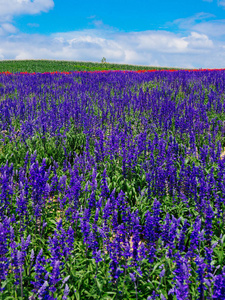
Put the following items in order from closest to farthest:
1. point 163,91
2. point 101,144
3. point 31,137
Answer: point 101,144
point 31,137
point 163,91

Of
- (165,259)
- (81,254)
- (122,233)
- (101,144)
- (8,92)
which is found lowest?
(81,254)

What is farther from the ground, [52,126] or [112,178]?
[52,126]

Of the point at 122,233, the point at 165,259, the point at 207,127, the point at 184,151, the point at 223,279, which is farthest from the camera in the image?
the point at 207,127

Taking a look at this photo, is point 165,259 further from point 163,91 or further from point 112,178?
point 163,91

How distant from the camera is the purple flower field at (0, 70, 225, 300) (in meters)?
2.73

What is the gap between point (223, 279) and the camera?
1.94m

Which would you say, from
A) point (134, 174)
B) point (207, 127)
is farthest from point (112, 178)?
point (207, 127)

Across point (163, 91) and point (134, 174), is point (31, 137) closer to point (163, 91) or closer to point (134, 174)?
A: point (134, 174)

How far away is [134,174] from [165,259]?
2770 millimetres

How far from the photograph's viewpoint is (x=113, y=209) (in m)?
4.12

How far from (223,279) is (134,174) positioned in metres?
3.84

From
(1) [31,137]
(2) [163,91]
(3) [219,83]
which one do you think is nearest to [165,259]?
(1) [31,137]

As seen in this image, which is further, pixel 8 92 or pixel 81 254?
pixel 8 92

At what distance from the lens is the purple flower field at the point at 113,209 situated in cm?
273
